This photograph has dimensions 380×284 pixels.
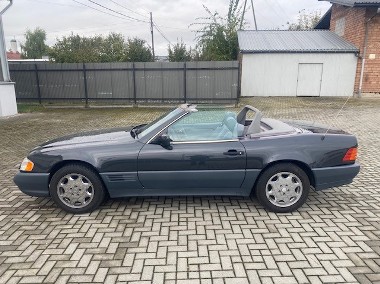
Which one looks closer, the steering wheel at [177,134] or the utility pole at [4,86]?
the steering wheel at [177,134]

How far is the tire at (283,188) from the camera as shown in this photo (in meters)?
3.60

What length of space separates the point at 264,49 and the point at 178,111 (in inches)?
574

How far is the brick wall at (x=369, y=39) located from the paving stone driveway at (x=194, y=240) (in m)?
14.1

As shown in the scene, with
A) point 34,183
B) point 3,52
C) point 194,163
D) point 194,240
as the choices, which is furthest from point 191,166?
point 3,52

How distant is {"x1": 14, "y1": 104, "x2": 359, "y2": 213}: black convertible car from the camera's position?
3.55 metres

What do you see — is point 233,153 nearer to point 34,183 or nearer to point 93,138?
point 93,138

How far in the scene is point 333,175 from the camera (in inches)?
144

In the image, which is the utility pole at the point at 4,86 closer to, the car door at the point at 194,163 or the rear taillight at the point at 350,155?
the car door at the point at 194,163

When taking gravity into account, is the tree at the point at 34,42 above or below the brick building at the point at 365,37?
above

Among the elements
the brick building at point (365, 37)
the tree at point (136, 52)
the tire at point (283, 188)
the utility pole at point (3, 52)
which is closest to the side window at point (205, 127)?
the tire at point (283, 188)

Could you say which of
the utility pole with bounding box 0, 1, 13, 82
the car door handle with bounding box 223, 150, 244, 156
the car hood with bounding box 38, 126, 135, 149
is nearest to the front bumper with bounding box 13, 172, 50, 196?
the car hood with bounding box 38, 126, 135, 149

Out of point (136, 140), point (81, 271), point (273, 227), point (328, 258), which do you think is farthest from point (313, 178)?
point (81, 271)

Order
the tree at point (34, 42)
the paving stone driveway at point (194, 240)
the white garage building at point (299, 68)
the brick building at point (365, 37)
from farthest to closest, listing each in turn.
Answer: the tree at point (34, 42) < the white garage building at point (299, 68) < the brick building at point (365, 37) < the paving stone driveway at point (194, 240)

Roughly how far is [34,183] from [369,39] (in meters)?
17.7
